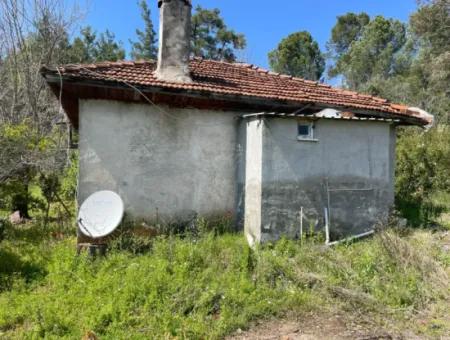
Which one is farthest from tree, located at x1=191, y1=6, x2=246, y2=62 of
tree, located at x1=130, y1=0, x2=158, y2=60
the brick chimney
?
the brick chimney

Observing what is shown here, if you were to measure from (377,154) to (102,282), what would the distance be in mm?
7121

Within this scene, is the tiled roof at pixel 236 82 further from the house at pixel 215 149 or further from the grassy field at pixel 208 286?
the grassy field at pixel 208 286

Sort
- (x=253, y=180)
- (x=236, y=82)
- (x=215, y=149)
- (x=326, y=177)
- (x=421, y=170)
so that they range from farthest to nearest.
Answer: (x=421, y=170), (x=236, y=82), (x=215, y=149), (x=326, y=177), (x=253, y=180)

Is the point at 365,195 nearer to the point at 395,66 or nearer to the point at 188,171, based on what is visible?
the point at 188,171

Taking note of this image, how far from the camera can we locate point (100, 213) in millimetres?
7746

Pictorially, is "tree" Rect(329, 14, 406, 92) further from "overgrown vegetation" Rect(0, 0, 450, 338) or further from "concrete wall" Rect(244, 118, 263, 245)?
"concrete wall" Rect(244, 118, 263, 245)

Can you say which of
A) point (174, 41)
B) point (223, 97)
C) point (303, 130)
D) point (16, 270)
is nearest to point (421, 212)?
point (303, 130)

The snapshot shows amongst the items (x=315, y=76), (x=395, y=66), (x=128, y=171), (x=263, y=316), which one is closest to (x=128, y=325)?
(x=263, y=316)

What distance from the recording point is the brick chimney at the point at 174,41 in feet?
30.6

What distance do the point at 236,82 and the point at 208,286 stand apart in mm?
6278

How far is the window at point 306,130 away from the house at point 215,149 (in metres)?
0.02

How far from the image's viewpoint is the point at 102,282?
6082 mm

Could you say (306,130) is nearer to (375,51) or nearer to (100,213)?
(100,213)

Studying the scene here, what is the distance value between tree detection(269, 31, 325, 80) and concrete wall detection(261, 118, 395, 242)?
28001mm
